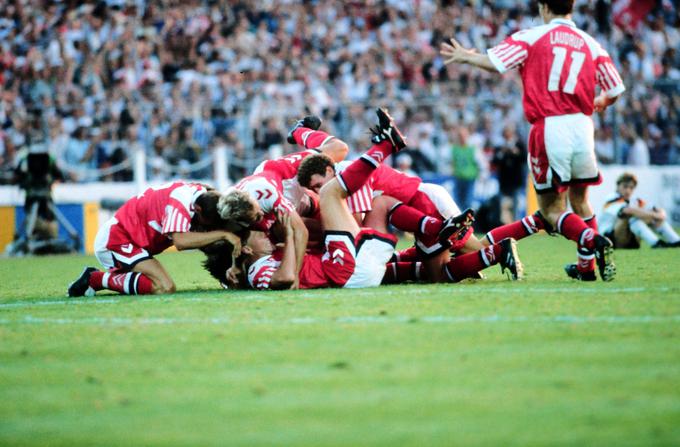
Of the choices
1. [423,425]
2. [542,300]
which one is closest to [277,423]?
[423,425]

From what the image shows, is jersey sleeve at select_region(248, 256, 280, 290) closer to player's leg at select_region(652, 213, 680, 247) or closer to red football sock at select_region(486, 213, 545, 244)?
red football sock at select_region(486, 213, 545, 244)

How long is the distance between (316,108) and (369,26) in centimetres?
375

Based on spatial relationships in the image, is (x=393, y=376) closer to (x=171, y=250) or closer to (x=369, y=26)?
(x=171, y=250)

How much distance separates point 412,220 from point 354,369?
412 centimetres

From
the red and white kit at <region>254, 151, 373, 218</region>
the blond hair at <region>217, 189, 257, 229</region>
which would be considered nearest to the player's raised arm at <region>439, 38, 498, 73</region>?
the red and white kit at <region>254, 151, 373, 218</region>

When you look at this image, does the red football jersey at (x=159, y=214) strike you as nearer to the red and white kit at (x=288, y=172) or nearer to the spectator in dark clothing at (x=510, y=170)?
the red and white kit at (x=288, y=172)

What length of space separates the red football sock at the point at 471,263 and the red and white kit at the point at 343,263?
536mm

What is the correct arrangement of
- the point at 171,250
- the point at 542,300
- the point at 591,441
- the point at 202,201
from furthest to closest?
the point at 171,250
the point at 202,201
the point at 542,300
the point at 591,441

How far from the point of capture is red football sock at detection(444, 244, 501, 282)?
27.3 ft

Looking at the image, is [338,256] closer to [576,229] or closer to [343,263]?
[343,263]

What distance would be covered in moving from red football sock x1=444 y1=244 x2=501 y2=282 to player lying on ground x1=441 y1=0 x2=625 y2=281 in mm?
508

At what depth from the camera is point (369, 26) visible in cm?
2319

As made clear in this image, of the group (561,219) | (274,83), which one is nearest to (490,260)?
(561,219)

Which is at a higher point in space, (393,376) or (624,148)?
(624,148)
